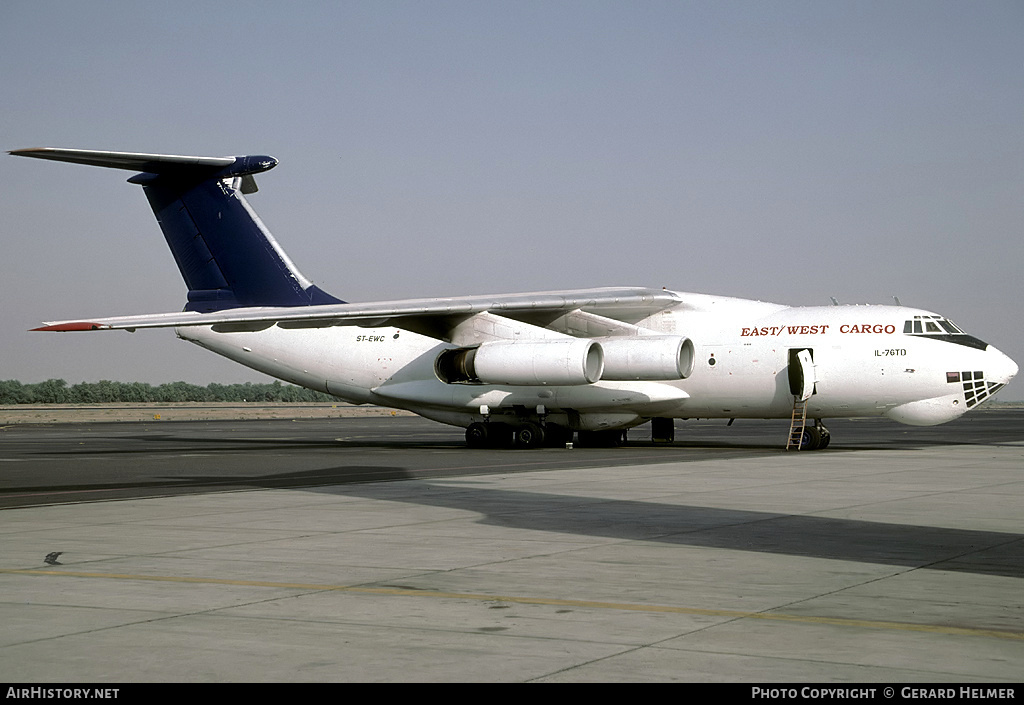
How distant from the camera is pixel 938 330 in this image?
22.6 metres

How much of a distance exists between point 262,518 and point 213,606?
4.60 meters

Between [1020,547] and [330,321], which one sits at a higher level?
[330,321]

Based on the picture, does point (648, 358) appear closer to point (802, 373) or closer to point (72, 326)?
point (802, 373)

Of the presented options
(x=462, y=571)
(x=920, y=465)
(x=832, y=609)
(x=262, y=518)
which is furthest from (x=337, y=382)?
(x=832, y=609)

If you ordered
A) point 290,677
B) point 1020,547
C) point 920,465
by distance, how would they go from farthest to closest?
point 920,465, point 1020,547, point 290,677

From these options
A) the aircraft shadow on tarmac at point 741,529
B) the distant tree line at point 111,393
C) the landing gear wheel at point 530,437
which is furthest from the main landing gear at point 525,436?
the distant tree line at point 111,393

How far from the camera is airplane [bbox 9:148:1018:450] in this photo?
22500 millimetres

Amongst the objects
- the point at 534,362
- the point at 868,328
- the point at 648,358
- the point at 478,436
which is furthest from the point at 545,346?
the point at 868,328

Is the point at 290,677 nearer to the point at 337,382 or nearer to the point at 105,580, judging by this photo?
the point at 105,580

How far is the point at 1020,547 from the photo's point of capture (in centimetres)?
854

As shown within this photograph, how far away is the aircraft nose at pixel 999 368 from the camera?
22078 millimetres

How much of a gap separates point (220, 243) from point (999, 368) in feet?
57.7

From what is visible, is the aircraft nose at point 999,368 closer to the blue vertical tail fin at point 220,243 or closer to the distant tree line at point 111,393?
the blue vertical tail fin at point 220,243

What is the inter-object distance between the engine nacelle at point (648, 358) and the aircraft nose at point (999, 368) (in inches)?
229
